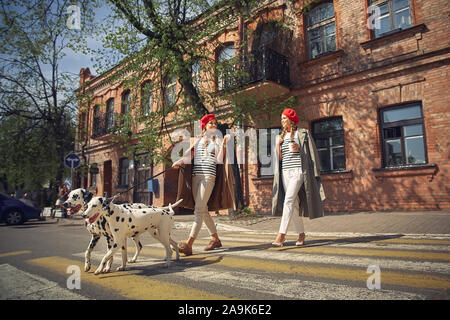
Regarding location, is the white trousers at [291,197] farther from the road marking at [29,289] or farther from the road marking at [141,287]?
the road marking at [29,289]

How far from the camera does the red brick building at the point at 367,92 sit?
882cm

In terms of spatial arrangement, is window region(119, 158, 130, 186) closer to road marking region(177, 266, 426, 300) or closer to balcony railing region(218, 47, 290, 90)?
balcony railing region(218, 47, 290, 90)

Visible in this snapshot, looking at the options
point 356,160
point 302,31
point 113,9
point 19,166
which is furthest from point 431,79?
point 19,166

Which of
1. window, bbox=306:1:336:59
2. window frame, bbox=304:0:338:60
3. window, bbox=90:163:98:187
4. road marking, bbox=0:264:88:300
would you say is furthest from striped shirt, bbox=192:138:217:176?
window, bbox=90:163:98:187

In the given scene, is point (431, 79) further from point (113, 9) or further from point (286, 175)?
point (113, 9)

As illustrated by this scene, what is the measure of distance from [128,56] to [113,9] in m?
1.72

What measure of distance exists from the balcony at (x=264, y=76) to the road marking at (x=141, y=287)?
9.22m

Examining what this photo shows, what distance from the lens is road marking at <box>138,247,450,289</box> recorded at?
2428 mm

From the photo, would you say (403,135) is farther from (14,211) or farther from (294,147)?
(14,211)

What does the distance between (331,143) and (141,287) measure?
9.95 m

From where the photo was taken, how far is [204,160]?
4.46m

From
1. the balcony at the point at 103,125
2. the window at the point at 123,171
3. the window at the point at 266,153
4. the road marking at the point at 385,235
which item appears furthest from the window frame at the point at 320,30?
the window at the point at 123,171

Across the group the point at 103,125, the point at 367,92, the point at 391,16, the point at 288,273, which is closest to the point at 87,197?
the point at 288,273

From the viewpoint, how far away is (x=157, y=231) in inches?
146
